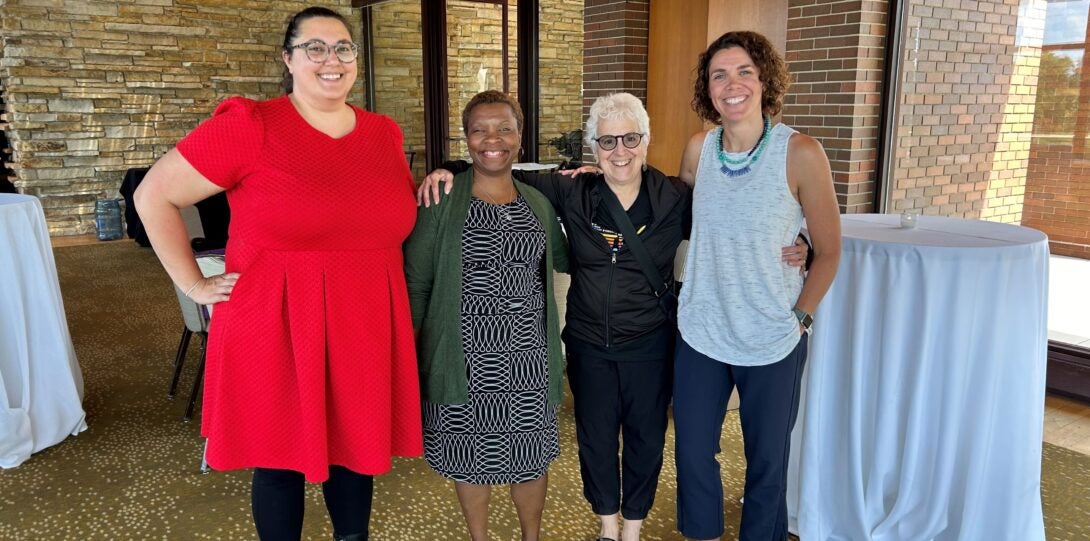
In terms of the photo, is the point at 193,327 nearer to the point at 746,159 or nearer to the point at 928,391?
the point at 746,159

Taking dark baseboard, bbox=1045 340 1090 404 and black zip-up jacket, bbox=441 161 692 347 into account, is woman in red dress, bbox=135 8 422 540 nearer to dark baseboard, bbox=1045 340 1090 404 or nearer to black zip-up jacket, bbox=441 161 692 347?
black zip-up jacket, bbox=441 161 692 347

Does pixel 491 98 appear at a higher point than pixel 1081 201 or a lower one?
higher

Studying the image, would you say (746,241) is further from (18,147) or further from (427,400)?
(18,147)

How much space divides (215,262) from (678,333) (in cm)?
198

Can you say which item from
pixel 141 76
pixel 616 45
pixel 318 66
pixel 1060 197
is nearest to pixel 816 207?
pixel 318 66

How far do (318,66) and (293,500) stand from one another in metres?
1.13

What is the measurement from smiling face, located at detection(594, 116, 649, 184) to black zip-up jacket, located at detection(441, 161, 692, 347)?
2.4 inches

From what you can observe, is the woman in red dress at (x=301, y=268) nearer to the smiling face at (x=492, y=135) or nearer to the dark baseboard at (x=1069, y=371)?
the smiling face at (x=492, y=135)

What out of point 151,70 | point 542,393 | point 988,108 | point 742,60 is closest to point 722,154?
point 742,60

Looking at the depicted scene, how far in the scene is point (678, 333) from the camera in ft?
7.07

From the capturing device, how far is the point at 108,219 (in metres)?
8.87

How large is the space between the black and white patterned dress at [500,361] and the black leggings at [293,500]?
25 centimetres

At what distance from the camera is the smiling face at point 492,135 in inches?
79.0

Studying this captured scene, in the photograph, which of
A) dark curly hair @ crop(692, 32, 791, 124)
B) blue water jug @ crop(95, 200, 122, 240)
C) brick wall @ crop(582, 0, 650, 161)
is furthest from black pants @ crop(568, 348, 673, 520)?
blue water jug @ crop(95, 200, 122, 240)
